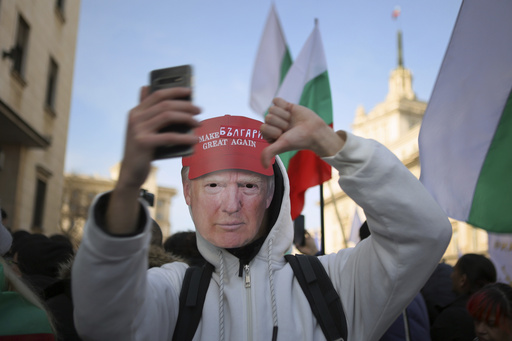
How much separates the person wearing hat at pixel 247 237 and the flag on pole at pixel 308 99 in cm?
273

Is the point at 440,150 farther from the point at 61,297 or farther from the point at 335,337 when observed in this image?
the point at 61,297

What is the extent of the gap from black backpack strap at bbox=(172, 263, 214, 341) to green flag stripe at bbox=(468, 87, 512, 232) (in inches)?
71.8

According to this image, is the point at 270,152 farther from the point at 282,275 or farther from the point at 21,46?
the point at 21,46

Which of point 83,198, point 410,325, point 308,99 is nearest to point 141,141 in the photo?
point 410,325

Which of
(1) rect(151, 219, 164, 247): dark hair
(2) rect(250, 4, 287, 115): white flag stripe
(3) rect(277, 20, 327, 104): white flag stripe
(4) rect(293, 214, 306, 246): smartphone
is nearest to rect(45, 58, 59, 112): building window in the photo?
(2) rect(250, 4, 287, 115): white flag stripe

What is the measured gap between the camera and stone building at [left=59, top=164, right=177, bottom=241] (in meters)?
3.58

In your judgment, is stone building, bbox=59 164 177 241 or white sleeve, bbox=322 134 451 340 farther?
stone building, bbox=59 164 177 241

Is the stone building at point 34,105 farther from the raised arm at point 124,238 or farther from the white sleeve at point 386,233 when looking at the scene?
the white sleeve at point 386,233

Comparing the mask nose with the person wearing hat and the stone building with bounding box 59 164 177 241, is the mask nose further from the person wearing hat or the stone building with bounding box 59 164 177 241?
the stone building with bounding box 59 164 177 241

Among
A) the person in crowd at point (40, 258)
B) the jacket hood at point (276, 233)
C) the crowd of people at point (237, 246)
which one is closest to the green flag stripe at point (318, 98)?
the person in crowd at point (40, 258)

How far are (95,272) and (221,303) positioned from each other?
627mm

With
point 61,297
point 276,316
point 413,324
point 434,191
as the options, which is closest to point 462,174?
point 434,191

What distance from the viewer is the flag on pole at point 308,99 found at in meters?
5.07

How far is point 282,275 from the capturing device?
207cm
